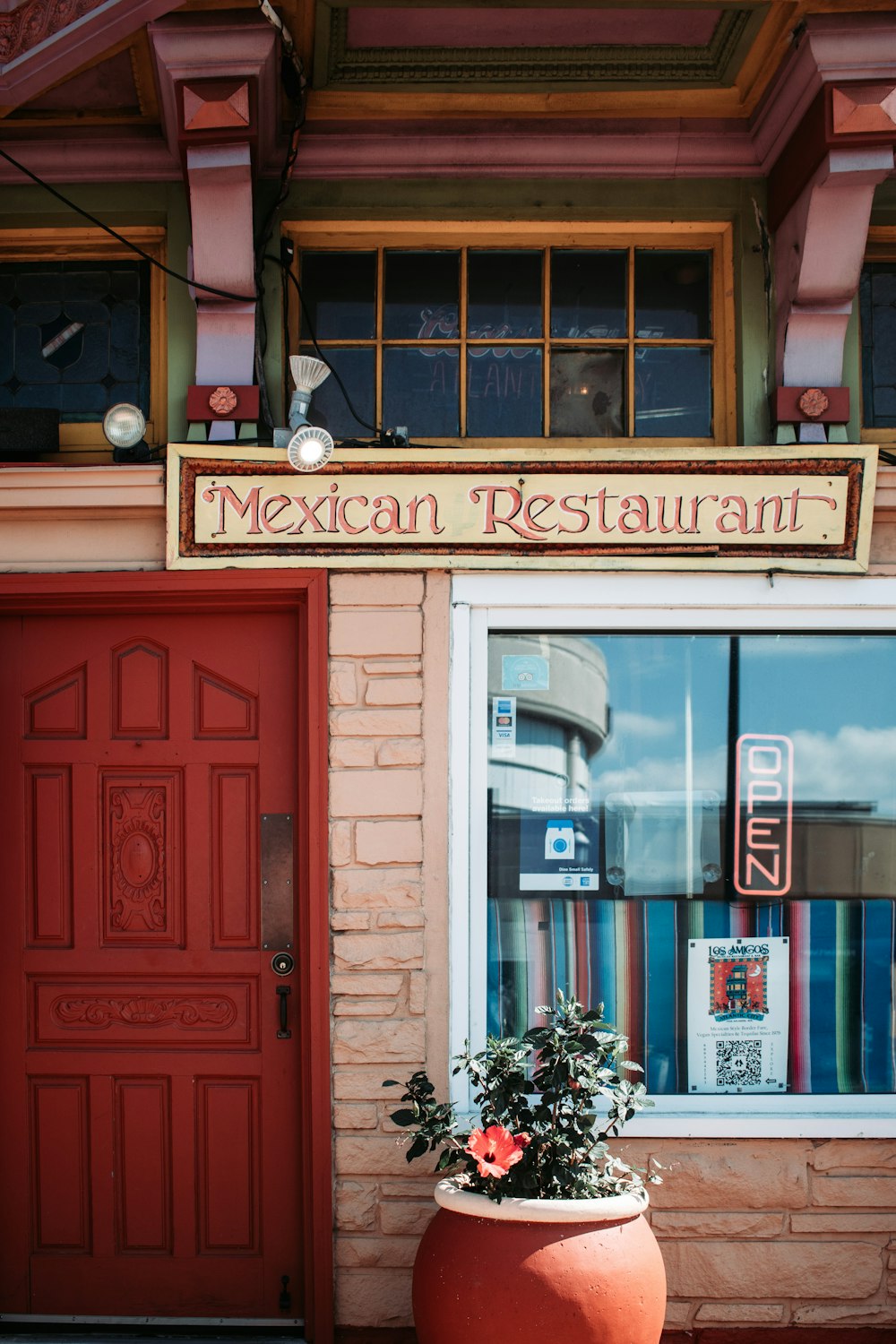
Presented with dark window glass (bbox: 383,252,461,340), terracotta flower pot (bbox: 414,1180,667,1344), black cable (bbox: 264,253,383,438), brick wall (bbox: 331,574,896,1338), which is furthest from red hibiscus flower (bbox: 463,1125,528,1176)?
dark window glass (bbox: 383,252,461,340)

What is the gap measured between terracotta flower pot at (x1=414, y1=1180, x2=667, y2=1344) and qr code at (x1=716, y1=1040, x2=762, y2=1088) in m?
0.81

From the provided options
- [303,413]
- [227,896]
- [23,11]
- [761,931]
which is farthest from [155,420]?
[761,931]

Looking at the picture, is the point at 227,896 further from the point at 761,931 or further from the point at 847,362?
the point at 847,362

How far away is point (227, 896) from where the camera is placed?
4375 mm

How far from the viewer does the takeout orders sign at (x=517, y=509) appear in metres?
4.13

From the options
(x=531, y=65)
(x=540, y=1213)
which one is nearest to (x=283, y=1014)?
(x=540, y=1213)

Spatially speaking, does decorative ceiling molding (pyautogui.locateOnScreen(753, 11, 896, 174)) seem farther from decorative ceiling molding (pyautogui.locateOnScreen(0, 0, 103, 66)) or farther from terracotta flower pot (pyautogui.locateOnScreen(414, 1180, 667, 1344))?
terracotta flower pot (pyautogui.locateOnScreen(414, 1180, 667, 1344))

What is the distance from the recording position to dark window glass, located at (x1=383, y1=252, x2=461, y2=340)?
4.48 metres

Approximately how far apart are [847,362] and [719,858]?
1820 millimetres

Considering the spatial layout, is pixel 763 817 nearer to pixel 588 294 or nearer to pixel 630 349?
pixel 630 349

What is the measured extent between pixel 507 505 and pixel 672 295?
3.63 ft

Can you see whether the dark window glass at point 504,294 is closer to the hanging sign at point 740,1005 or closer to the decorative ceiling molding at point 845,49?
the decorative ceiling molding at point 845,49

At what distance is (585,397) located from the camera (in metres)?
4.48

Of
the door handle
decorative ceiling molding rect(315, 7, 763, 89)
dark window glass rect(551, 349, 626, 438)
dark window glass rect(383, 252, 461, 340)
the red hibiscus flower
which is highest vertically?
decorative ceiling molding rect(315, 7, 763, 89)
